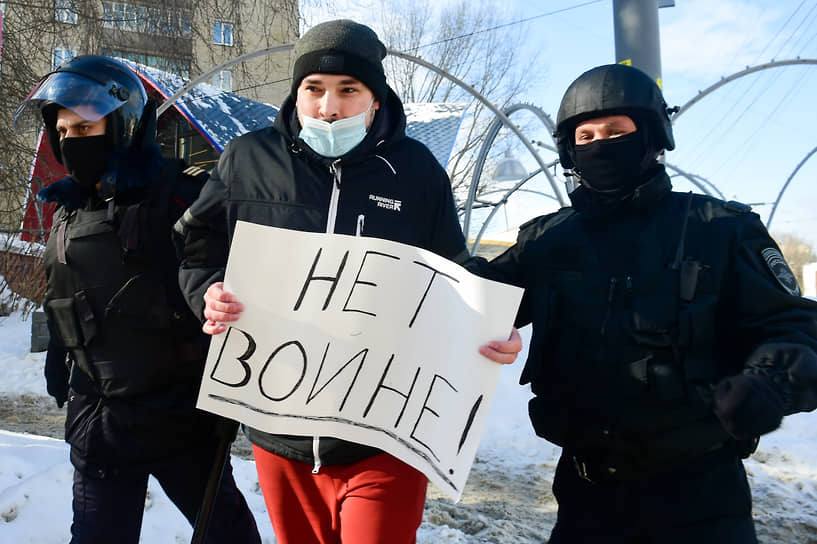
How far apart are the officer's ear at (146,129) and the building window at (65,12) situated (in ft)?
25.1

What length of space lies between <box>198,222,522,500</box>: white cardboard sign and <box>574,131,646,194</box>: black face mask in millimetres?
608

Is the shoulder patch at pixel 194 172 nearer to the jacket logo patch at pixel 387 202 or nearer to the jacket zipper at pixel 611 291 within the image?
the jacket logo patch at pixel 387 202

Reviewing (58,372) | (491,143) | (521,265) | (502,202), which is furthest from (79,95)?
(502,202)

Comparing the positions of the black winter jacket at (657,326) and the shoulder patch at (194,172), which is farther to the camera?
the shoulder patch at (194,172)

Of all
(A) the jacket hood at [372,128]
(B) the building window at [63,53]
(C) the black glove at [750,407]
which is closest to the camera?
(C) the black glove at [750,407]

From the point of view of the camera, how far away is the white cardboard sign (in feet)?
5.37

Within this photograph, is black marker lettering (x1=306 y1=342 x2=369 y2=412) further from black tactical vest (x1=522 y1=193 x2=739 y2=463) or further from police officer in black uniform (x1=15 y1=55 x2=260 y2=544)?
police officer in black uniform (x1=15 y1=55 x2=260 y2=544)

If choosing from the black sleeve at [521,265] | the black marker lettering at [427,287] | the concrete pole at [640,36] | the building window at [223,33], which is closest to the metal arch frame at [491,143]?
the concrete pole at [640,36]

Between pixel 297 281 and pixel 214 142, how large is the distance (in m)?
16.5

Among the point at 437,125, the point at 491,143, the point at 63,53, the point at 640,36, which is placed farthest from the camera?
the point at 437,125

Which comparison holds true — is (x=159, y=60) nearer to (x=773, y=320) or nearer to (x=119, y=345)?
(x=119, y=345)

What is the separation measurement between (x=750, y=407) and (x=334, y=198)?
118 centimetres

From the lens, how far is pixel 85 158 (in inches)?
89.5

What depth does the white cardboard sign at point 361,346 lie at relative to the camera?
1.64 metres
